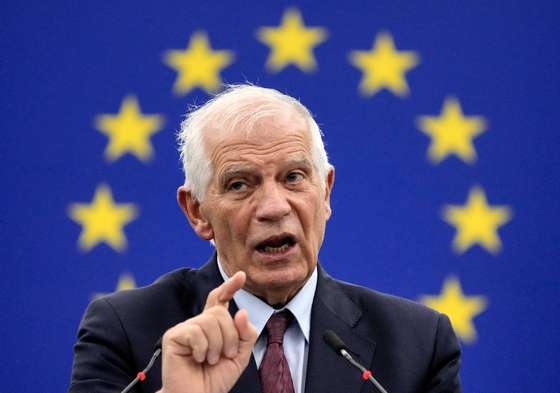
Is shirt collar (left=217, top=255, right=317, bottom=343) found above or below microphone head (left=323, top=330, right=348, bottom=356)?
above

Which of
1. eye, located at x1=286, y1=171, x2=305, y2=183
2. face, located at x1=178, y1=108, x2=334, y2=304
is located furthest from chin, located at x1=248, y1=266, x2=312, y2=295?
eye, located at x1=286, y1=171, x2=305, y2=183

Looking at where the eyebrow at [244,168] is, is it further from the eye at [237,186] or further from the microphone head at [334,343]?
the microphone head at [334,343]

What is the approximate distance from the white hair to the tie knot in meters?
0.36

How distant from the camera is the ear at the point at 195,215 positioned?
84.4 inches

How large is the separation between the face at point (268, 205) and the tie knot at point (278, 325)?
5cm

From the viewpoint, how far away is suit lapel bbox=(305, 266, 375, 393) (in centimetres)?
197

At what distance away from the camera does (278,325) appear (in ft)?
6.61

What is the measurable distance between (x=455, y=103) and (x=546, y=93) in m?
0.37

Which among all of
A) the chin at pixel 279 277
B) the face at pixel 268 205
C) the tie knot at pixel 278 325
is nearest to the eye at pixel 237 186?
the face at pixel 268 205

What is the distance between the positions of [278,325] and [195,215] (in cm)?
38

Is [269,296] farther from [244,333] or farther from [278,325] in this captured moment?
[244,333]

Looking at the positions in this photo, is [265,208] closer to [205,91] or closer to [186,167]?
[186,167]

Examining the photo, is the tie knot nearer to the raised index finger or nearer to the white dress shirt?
the white dress shirt

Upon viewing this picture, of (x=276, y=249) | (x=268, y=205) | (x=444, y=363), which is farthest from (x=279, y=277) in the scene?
(x=444, y=363)
